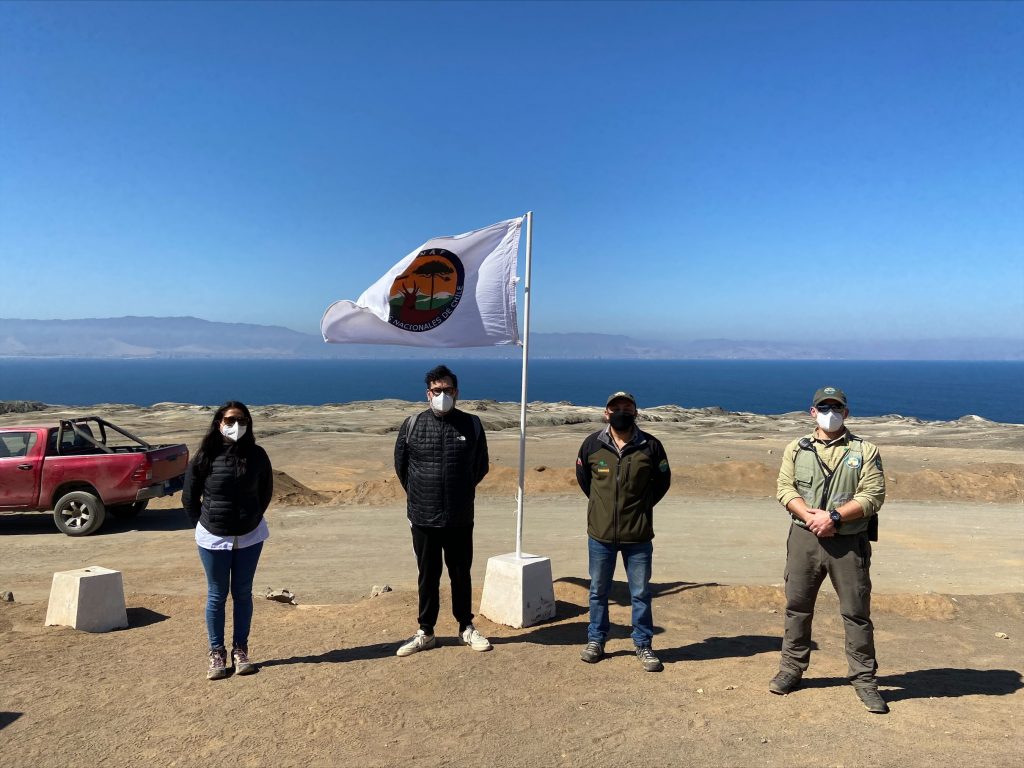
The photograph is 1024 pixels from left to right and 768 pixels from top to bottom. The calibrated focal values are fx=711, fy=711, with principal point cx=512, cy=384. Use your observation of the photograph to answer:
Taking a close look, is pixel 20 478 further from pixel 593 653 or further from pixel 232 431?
pixel 593 653

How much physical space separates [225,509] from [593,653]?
3025mm

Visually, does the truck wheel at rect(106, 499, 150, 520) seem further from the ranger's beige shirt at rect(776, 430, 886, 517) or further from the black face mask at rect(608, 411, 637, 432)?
the ranger's beige shirt at rect(776, 430, 886, 517)

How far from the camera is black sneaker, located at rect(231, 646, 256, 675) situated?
5.36 meters

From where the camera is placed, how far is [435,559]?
5781 mm

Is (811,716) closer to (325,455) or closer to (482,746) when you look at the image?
(482,746)

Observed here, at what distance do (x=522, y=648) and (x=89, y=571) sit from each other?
13.8 ft

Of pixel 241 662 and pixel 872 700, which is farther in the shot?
pixel 241 662

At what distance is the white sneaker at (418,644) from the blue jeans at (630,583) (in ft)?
4.36

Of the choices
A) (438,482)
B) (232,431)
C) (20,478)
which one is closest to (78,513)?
(20,478)

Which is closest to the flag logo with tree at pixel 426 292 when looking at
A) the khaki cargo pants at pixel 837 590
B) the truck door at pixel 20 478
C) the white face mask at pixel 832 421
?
the white face mask at pixel 832 421

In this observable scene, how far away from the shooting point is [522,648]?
5.98 metres

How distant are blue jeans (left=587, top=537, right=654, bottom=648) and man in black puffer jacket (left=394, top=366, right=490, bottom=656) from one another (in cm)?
97

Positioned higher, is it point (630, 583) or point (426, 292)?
point (426, 292)

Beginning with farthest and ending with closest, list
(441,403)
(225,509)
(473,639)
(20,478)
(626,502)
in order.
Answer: (20,478) → (473,639) → (441,403) → (626,502) → (225,509)
